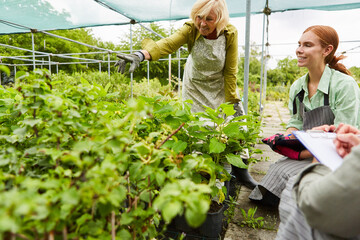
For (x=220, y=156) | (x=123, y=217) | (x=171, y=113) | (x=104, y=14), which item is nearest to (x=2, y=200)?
(x=123, y=217)

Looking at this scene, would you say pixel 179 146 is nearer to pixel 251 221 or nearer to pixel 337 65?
pixel 251 221

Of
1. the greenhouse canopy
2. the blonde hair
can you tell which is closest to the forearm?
the blonde hair

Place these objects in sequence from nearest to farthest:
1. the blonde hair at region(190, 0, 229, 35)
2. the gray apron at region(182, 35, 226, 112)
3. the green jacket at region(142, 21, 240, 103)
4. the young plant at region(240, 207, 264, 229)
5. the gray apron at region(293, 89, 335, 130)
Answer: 1. the gray apron at region(293, 89, 335, 130)
2. the young plant at region(240, 207, 264, 229)
3. the blonde hair at region(190, 0, 229, 35)
4. the green jacket at region(142, 21, 240, 103)
5. the gray apron at region(182, 35, 226, 112)

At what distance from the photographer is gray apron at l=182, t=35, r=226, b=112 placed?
87.5 inches

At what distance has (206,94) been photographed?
2.41 metres

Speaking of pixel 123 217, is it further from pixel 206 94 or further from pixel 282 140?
pixel 206 94

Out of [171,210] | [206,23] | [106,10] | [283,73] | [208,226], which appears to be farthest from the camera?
[283,73]

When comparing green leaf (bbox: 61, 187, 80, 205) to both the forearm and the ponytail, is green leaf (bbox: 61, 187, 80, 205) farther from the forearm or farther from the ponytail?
the ponytail

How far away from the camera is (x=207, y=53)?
2.23 m

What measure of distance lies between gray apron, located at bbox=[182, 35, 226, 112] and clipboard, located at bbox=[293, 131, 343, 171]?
4.21 feet

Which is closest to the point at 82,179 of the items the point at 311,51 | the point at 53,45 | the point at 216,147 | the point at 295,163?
the point at 216,147

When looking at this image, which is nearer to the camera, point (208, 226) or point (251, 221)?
point (208, 226)

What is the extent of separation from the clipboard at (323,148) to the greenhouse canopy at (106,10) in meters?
3.79

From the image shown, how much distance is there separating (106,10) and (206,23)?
3396 mm
